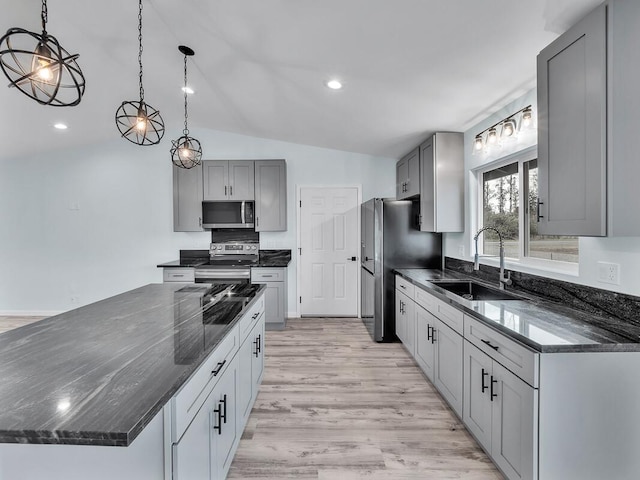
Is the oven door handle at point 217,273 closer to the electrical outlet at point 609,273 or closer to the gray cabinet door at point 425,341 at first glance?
the gray cabinet door at point 425,341

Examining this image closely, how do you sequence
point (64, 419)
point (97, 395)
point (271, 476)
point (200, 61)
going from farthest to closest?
point (200, 61) < point (271, 476) < point (97, 395) < point (64, 419)

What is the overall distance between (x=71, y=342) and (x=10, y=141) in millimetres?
4702

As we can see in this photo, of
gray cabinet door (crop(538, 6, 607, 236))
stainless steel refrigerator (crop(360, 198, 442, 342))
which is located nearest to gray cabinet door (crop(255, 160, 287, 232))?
stainless steel refrigerator (crop(360, 198, 442, 342))

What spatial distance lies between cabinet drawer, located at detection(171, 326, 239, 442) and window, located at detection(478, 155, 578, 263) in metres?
2.22

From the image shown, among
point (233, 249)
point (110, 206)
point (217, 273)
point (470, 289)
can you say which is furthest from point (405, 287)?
point (110, 206)

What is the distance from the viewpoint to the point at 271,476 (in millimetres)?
1787

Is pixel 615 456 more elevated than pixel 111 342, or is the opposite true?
pixel 111 342

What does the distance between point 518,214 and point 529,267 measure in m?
0.56

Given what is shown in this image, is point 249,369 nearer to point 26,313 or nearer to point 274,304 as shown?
point 274,304

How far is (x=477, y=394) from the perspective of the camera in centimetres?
192

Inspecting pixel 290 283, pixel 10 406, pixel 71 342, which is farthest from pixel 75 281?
pixel 10 406

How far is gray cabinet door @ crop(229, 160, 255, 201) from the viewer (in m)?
4.61

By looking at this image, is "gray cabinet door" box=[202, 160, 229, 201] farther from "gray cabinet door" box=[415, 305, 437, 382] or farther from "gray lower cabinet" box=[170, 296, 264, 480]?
"gray cabinet door" box=[415, 305, 437, 382]

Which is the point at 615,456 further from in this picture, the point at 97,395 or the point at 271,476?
the point at 97,395
